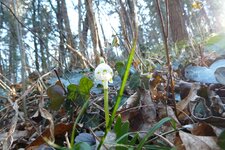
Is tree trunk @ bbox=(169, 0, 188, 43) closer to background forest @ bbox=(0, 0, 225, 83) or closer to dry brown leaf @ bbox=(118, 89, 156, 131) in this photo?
background forest @ bbox=(0, 0, 225, 83)

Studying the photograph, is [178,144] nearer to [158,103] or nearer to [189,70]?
[158,103]

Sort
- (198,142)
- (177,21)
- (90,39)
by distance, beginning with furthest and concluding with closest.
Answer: (90,39) → (177,21) → (198,142)

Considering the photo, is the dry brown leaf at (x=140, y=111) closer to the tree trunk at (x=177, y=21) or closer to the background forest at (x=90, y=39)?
the background forest at (x=90, y=39)

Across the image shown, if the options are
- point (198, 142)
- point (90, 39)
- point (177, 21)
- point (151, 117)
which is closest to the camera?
point (198, 142)

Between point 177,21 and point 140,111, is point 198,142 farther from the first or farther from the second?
point 177,21

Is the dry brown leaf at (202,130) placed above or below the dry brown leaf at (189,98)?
below

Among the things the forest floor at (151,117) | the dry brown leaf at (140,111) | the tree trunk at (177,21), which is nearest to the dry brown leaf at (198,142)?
the forest floor at (151,117)

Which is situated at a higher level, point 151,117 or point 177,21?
point 177,21

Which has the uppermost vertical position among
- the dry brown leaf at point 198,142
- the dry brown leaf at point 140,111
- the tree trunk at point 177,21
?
the tree trunk at point 177,21

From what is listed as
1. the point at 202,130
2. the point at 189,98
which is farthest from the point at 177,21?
the point at 202,130

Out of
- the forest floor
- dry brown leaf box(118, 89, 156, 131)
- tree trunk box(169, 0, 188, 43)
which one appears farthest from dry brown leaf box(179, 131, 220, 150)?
tree trunk box(169, 0, 188, 43)
